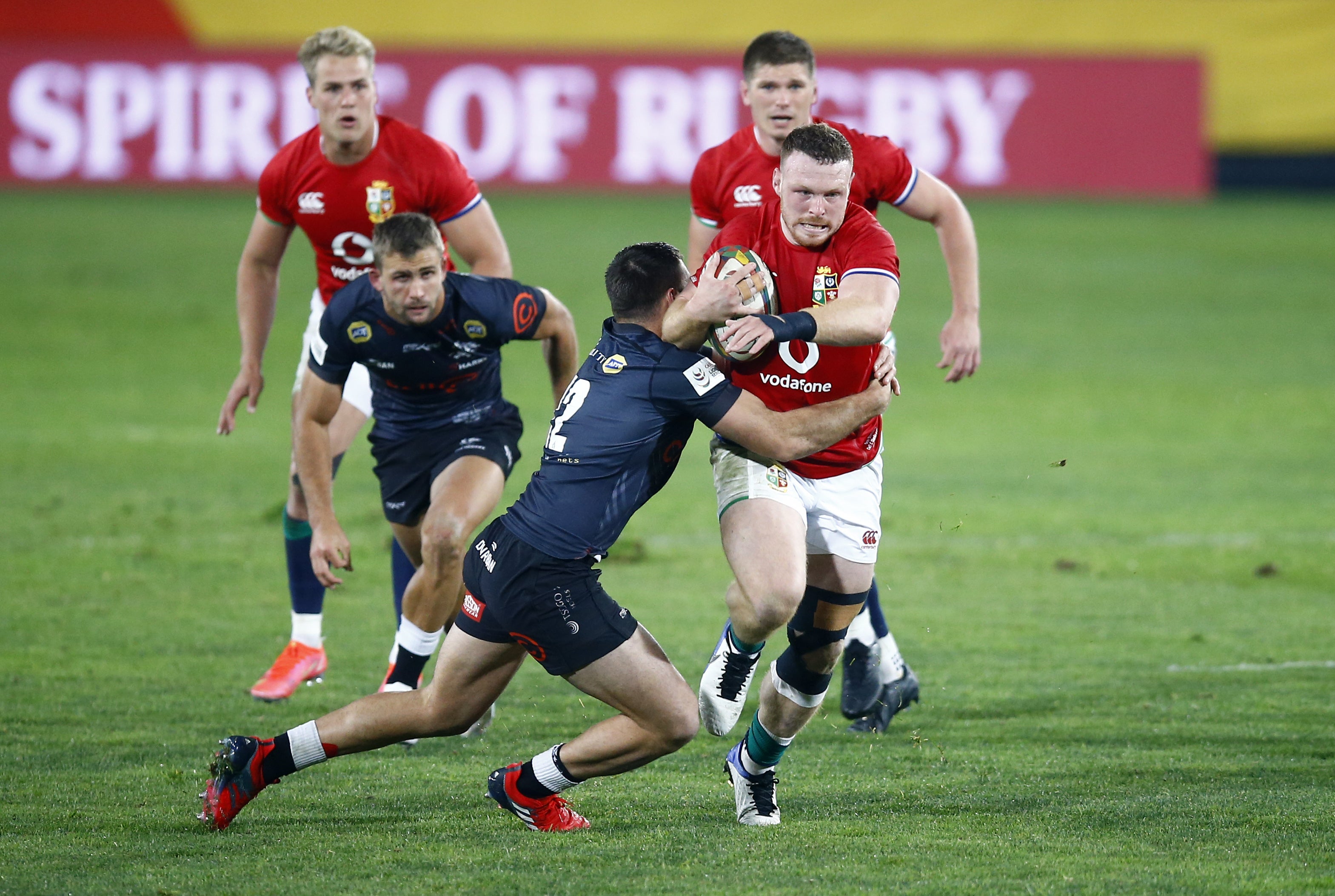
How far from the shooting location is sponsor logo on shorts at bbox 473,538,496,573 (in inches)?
205

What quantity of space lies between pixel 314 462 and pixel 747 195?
2.27m

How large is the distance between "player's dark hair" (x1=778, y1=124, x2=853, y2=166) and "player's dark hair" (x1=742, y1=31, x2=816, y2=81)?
1.61 meters

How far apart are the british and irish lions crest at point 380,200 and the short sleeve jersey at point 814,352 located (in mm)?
2080

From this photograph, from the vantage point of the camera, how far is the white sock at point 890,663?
6.88m

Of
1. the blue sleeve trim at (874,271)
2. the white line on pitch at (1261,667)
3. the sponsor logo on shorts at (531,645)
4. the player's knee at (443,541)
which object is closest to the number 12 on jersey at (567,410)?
the sponsor logo on shorts at (531,645)

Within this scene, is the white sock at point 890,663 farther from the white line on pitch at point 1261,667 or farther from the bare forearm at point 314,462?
the bare forearm at point 314,462

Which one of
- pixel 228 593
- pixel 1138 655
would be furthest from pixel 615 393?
pixel 228 593

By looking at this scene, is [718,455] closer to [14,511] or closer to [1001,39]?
[14,511]

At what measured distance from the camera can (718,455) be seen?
19.0 feet

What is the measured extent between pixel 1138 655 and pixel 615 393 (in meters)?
3.80

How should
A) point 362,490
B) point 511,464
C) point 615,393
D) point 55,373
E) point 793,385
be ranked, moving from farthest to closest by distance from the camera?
point 55,373, point 362,490, point 511,464, point 793,385, point 615,393

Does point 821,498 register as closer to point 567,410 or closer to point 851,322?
point 851,322

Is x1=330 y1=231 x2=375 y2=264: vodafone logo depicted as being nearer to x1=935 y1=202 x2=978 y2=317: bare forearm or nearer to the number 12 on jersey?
the number 12 on jersey

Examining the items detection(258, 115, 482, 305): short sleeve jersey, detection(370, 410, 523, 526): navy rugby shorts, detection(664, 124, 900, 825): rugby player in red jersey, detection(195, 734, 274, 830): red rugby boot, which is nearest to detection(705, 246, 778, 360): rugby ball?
detection(664, 124, 900, 825): rugby player in red jersey
